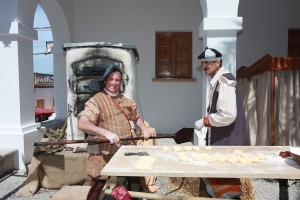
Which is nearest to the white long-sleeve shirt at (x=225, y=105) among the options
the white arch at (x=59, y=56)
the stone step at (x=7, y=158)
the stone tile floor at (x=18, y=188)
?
the stone tile floor at (x=18, y=188)

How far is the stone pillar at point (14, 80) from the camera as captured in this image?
4.11 m

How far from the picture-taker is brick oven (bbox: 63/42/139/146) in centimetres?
429

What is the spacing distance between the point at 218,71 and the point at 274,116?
5.80 feet

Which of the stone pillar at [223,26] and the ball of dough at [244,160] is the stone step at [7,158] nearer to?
the ball of dough at [244,160]

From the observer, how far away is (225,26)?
4023 mm

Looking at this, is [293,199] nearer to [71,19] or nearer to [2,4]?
[2,4]

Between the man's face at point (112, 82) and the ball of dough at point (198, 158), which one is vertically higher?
the man's face at point (112, 82)

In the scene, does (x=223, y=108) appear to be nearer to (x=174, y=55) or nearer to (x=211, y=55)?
(x=211, y=55)

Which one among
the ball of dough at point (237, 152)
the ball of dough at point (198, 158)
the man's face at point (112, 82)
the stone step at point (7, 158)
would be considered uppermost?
the man's face at point (112, 82)

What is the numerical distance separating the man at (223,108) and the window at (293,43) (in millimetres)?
5241

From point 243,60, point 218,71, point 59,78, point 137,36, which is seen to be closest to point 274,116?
point 218,71

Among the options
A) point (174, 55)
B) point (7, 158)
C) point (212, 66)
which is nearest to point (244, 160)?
point (212, 66)

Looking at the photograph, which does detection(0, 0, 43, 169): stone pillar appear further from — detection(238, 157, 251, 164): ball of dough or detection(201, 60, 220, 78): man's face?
detection(238, 157, 251, 164): ball of dough

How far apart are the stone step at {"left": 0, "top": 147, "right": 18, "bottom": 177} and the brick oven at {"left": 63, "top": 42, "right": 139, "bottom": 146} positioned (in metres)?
1.06
